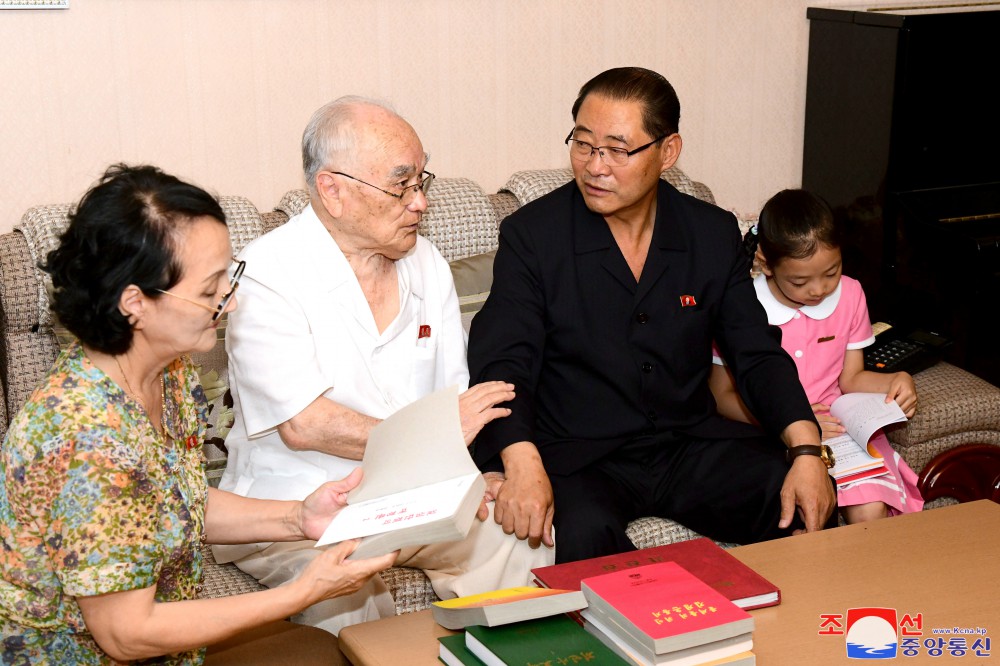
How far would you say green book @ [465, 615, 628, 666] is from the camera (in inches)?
58.7

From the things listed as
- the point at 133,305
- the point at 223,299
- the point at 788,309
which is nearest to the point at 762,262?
the point at 788,309

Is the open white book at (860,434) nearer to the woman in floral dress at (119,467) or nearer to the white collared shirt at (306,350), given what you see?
the white collared shirt at (306,350)

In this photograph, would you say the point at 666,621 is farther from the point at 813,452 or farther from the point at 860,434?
the point at 860,434

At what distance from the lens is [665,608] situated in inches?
61.5

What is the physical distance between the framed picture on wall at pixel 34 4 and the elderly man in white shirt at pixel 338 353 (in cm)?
87

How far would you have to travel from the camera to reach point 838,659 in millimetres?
1577

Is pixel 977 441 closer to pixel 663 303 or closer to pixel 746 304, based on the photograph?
pixel 746 304

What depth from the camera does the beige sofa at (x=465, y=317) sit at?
2223 mm

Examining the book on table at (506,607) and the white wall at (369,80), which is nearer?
the book on table at (506,607)

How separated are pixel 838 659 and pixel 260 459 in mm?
1156

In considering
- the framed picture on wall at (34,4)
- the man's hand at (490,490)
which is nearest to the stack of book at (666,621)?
the man's hand at (490,490)

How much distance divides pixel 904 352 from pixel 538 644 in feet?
A: 5.01

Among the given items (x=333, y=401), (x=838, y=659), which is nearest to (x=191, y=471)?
(x=333, y=401)

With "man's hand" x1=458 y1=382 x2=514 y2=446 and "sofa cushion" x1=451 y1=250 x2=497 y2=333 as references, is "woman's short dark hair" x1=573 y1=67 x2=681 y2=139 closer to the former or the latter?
"sofa cushion" x1=451 y1=250 x2=497 y2=333
